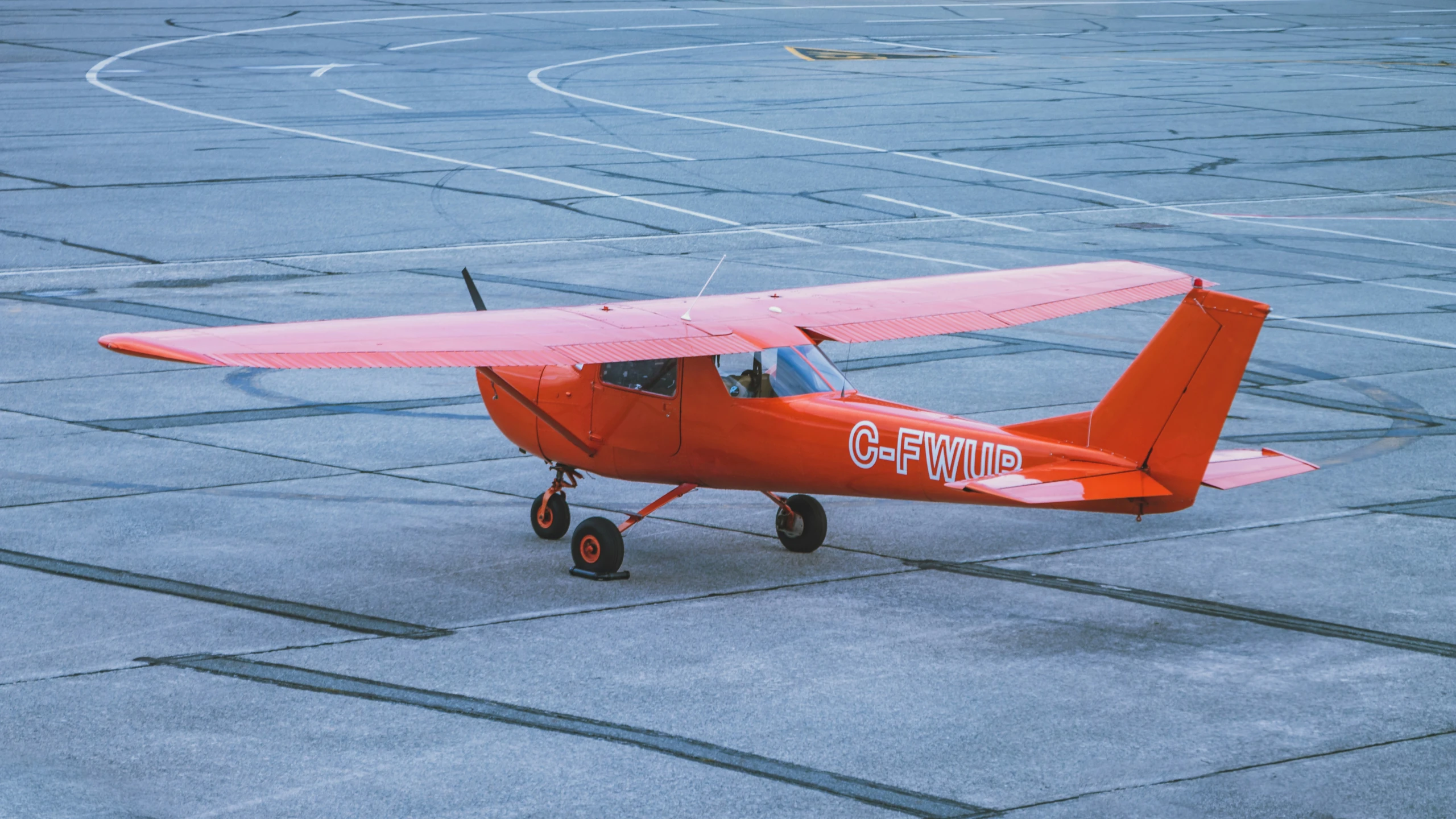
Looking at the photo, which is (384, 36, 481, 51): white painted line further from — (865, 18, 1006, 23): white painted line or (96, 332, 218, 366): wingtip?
(96, 332, 218, 366): wingtip

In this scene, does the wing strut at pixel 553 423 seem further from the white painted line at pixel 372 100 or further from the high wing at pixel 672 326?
the white painted line at pixel 372 100

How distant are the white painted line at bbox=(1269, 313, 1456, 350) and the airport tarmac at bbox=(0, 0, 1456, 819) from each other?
0.36ft

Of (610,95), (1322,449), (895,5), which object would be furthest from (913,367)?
(895,5)

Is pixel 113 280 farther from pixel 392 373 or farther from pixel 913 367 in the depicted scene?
pixel 913 367

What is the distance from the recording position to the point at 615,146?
34312 mm

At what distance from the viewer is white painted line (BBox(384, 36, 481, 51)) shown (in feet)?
160

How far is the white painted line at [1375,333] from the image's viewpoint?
20.6 m

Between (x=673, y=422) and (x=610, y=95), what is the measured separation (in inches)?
1159

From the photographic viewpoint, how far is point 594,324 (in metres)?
12.4

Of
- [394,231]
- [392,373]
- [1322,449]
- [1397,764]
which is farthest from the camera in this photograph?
[394,231]

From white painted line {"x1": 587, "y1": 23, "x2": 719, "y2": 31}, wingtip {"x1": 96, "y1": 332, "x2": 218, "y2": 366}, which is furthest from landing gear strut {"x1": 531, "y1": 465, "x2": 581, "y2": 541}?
white painted line {"x1": 587, "y1": 23, "x2": 719, "y2": 31}

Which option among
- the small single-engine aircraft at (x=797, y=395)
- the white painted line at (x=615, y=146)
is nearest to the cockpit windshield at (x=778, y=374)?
the small single-engine aircraft at (x=797, y=395)

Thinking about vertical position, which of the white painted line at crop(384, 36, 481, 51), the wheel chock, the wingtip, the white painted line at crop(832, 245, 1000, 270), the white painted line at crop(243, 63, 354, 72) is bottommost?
the wheel chock

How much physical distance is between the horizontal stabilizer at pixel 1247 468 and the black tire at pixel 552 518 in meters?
5.34
